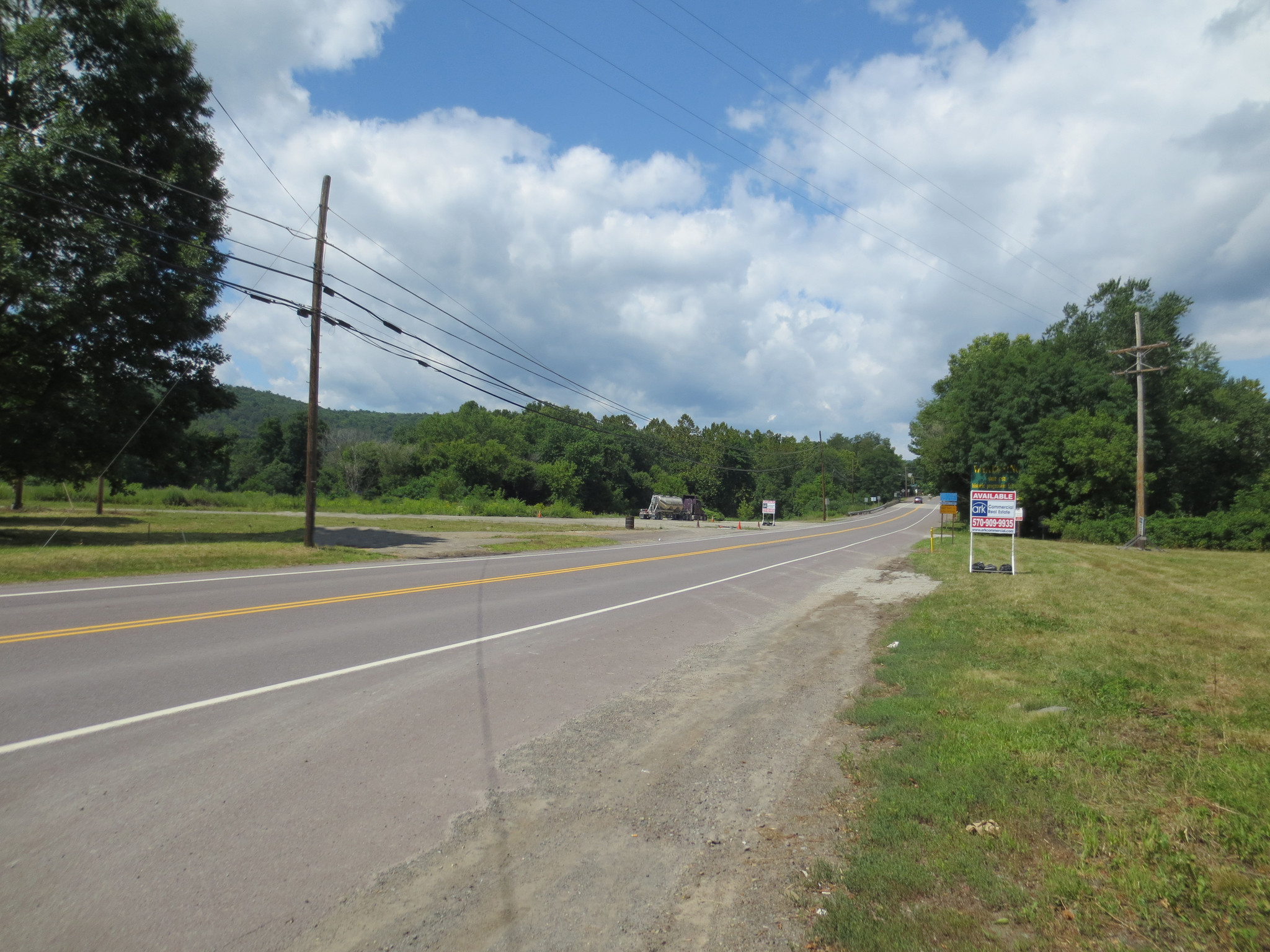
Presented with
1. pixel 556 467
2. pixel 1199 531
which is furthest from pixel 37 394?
pixel 556 467

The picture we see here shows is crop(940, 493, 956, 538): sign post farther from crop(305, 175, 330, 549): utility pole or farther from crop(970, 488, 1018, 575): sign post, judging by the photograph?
crop(305, 175, 330, 549): utility pole

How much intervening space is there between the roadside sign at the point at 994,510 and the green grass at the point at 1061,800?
34.6 feet

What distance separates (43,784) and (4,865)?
1.07m

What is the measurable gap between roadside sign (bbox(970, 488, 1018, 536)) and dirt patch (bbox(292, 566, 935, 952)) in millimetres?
15709

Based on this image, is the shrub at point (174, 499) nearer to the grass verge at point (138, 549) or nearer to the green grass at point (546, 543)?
the grass verge at point (138, 549)

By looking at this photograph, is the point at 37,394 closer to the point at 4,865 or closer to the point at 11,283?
the point at 11,283

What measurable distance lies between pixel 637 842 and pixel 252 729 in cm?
352

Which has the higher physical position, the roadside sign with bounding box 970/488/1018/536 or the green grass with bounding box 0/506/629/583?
the roadside sign with bounding box 970/488/1018/536

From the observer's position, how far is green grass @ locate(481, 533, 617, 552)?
25.0 metres

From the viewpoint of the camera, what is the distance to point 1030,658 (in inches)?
322

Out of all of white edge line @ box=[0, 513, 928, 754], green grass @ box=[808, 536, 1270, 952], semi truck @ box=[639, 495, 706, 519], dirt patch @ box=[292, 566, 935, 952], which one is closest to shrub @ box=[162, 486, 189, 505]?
semi truck @ box=[639, 495, 706, 519]

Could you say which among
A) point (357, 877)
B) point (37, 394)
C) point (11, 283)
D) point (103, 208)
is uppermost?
point (103, 208)

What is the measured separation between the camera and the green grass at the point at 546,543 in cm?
2503

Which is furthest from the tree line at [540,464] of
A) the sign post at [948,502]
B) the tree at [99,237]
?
the tree at [99,237]
